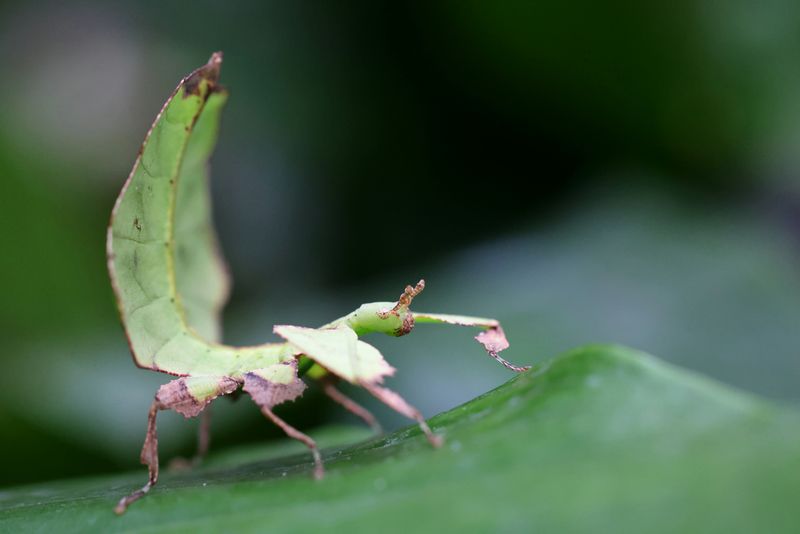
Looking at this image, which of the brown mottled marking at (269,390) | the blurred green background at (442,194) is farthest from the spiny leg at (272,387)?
the blurred green background at (442,194)

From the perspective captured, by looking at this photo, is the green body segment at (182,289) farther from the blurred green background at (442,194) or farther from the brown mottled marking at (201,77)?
the blurred green background at (442,194)

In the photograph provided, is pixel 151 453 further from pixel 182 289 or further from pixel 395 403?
pixel 395 403

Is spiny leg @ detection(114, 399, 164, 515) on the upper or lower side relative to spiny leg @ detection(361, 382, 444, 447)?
lower

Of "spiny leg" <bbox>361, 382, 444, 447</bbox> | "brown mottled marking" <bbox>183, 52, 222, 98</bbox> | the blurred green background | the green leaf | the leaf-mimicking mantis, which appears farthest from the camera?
the blurred green background

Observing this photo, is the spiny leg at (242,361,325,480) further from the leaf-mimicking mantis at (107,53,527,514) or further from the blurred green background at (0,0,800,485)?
the blurred green background at (0,0,800,485)

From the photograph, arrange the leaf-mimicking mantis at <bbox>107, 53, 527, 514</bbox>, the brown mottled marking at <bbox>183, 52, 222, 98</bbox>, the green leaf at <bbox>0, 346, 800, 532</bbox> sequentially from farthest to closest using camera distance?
the brown mottled marking at <bbox>183, 52, 222, 98</bbox> → the leaf-mimicking mantis at <bbox>107, 53, 527, 514</bbox> → the green leaf at <bbox>0, 346, 800, 532</bbox>

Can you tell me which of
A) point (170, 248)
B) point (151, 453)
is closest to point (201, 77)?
point (170, 248)

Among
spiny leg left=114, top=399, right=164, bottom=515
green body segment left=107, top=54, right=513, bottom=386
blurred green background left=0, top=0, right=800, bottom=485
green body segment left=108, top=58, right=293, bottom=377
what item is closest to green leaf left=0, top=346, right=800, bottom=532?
spiny leg left=114, top=399, right=164, bottom=515

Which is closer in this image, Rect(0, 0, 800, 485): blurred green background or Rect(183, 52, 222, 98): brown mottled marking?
Rect(183, 52, 222, 98): brown mottled marking
